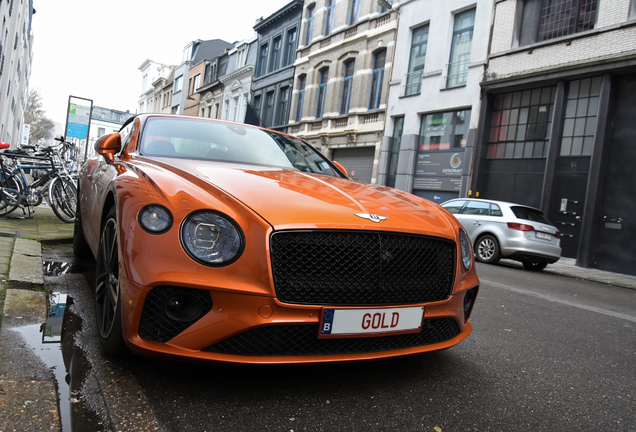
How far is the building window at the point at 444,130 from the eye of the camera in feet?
55.8

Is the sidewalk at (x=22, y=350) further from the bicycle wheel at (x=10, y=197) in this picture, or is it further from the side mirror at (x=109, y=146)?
the bicycle wheel at (x=10, y=197)

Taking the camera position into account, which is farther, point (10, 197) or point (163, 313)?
point (10, 197)

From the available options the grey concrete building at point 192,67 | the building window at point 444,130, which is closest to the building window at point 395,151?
the building window at point 444,130

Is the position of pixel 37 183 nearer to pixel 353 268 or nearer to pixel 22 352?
pixel 22 352

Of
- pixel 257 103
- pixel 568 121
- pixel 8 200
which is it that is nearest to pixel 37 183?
pixel 8 200

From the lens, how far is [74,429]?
1.69 metres

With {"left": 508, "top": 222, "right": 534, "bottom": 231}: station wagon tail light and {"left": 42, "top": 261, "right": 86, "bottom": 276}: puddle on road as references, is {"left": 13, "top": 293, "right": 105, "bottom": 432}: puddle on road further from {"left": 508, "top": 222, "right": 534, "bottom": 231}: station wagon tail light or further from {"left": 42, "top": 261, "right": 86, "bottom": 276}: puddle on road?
{"left": 508, "top": 222, "right": 534, "bottom": 231}: station wagon tail light

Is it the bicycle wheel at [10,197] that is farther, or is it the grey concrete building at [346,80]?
the grey concrete building at [346,80]

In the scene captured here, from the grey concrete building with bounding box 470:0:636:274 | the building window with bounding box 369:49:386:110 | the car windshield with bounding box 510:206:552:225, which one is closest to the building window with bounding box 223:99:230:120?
the building window with bounding box 369:49:386:110

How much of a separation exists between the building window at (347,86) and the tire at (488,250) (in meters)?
13.7

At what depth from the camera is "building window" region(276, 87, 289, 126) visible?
2857 centimetres

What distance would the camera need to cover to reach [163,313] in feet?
6.39

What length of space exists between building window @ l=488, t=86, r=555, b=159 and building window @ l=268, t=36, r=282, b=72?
17.5 meters

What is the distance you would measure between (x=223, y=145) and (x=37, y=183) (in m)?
5.81
